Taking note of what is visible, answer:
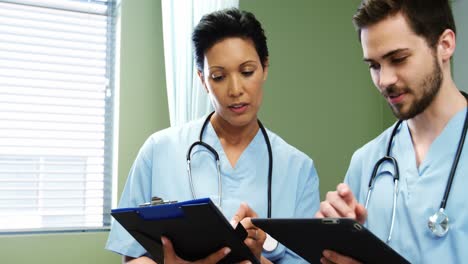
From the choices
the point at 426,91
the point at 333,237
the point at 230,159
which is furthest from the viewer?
the point at 230,159

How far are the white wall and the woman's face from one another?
1220mm

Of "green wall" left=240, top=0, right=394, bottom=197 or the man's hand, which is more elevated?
"green wall" left=240, top=0, right=394, bottom=197

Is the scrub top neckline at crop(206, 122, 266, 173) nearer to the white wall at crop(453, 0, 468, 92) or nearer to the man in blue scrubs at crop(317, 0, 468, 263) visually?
the man in blue scrubs at crop(317, 0, 468, 263)

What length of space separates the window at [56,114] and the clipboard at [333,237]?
1.28 m

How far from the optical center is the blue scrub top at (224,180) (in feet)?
4.68

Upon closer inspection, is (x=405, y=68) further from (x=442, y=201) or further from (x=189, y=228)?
(x=189, y=228)

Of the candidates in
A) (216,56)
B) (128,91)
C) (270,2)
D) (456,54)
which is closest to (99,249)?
(128,91)

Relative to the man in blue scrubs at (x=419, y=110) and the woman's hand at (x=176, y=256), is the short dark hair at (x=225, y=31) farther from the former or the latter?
the woman's hand at (x=176, y=256)

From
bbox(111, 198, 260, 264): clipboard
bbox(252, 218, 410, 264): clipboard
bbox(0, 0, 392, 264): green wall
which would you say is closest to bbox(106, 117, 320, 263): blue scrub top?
bbox(111, 198, 260, 264): clipboard

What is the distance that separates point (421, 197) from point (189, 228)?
1.76ft

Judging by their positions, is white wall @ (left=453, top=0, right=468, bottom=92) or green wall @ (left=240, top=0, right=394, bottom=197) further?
green wall @ (left=240, top=0, right=394, bottom=197)

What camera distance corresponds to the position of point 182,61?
6.61ft

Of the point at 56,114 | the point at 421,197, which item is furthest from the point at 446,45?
the point at 56,114

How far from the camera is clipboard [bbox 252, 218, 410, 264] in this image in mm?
867
